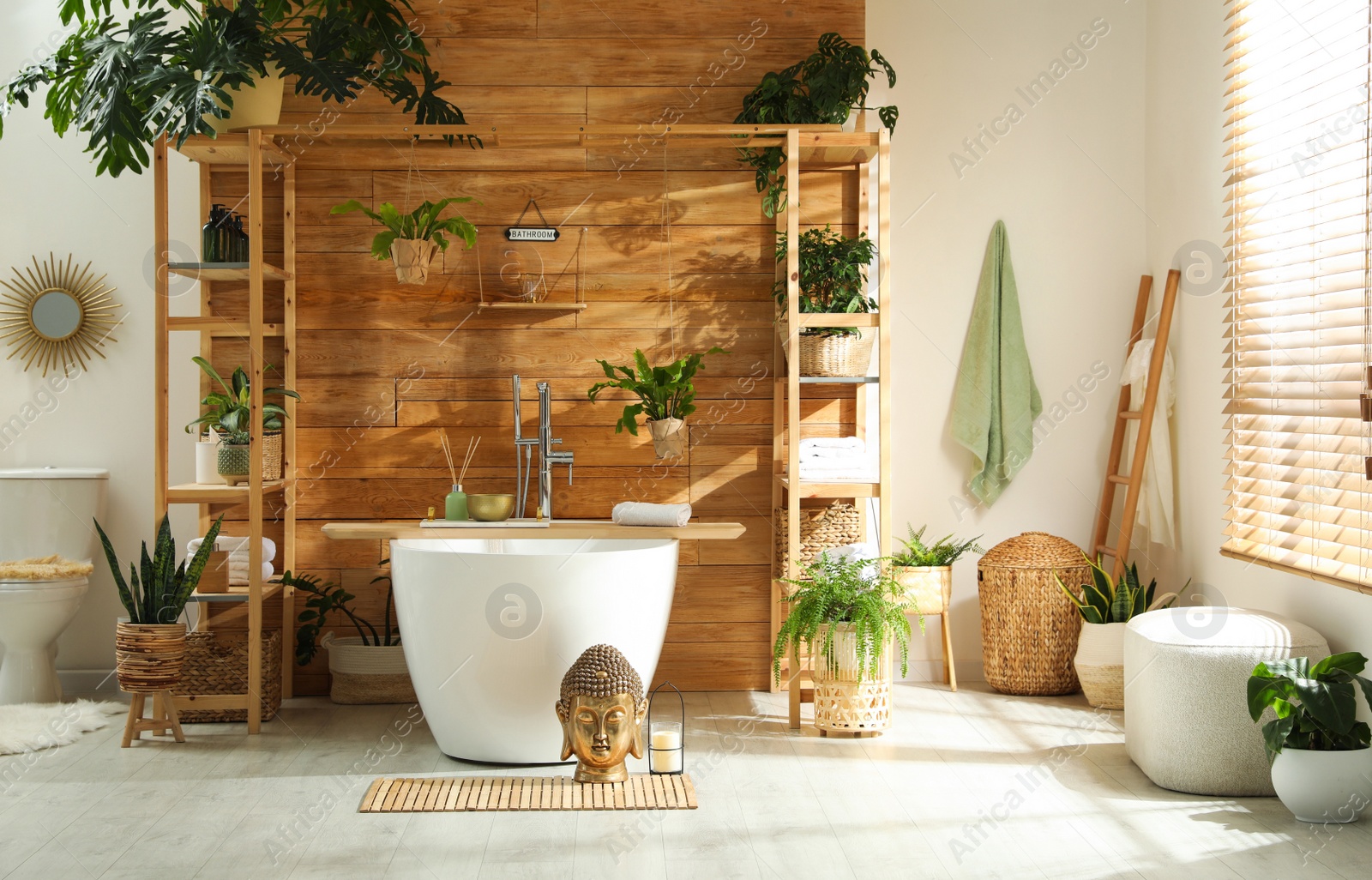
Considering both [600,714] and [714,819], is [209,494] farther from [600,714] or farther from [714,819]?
[714,819]

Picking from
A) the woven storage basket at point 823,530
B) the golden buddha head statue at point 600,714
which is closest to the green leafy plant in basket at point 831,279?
the woven storage basket at point 823,530

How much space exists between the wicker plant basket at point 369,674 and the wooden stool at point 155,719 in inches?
22.4

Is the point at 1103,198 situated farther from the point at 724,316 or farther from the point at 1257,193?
the point at 724,316

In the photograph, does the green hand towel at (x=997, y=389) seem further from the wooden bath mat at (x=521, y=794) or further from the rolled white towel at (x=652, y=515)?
the wooden bath mat at (x=521, y=794)

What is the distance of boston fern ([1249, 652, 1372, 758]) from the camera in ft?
8.73

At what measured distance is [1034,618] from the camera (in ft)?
12.9

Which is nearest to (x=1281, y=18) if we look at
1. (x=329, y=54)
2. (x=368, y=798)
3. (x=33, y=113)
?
(x=329, y=54)

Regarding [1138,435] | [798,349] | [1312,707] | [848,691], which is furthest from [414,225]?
[1312,707]

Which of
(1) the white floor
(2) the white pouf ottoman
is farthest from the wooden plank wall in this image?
(2) the white pouf ottoman

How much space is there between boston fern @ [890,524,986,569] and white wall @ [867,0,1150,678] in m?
0.12

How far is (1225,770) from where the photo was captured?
9.48 ft

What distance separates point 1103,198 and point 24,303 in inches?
164

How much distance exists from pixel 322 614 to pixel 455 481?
0.67 metres

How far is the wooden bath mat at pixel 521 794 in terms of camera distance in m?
2.81
